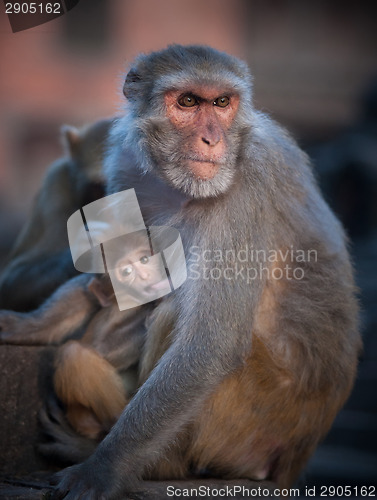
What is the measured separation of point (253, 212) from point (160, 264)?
20.8 inches

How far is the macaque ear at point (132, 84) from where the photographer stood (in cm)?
354

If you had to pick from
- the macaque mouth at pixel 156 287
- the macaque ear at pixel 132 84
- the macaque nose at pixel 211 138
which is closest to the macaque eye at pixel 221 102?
the macaque nose at pixel 211 138

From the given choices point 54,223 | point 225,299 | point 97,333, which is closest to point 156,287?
point 225,299

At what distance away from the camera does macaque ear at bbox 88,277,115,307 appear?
390 cm

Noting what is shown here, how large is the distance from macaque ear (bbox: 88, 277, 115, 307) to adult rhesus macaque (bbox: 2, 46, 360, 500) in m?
0.39

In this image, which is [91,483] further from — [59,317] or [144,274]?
[59,317]

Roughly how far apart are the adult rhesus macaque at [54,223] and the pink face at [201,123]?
1.46 metres

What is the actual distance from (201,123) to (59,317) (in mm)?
1531

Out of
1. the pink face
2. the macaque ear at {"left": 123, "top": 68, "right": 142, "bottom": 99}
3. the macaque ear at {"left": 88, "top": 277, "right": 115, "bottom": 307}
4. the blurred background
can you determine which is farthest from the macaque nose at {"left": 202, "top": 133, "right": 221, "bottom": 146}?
the macaque ear at {"left": 88, "top": 277, "right": 115, "bottom": 307}

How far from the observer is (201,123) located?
323cm

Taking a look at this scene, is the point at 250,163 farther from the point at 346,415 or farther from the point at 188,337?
the point at 346,415

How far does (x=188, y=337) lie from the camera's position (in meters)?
3.29

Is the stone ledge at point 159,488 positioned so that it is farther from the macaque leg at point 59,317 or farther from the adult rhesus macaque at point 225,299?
the macaque leg at point 59,317

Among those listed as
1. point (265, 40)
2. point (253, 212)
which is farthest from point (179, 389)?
point (265, 40)
